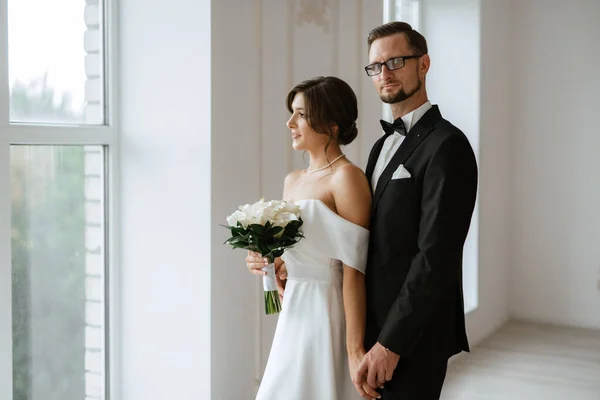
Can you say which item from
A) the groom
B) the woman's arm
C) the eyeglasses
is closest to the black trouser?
the groom

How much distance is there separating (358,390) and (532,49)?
5.16 metres

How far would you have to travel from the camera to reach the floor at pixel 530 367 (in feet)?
14.8

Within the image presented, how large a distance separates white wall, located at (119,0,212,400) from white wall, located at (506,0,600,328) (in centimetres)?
439

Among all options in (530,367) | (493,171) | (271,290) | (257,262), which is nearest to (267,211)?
(257,262)

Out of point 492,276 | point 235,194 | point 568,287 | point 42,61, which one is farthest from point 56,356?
point 568,287

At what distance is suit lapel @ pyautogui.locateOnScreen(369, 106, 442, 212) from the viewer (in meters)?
2.19

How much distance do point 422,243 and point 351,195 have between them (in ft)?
0.89

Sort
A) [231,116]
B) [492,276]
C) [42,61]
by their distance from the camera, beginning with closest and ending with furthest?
1. [42,61]
2. [231,116]
3. [492,276]

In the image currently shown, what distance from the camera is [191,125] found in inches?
113

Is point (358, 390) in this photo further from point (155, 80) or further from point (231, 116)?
point (155, 80)

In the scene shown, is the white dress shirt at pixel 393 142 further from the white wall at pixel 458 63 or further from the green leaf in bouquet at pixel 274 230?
the white wall at pixel 458 63

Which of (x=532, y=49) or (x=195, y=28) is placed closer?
(x=195, y=28)

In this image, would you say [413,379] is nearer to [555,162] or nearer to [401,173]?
[401,173]

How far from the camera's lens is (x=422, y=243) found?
2072mm
